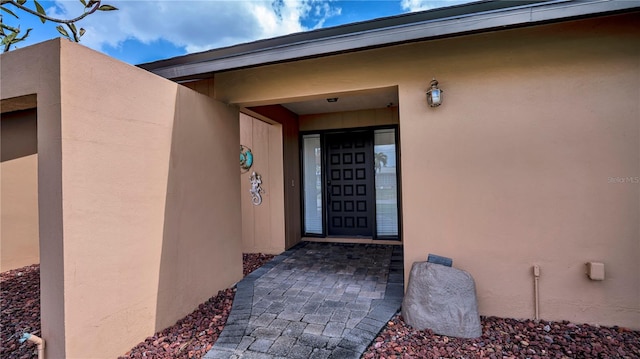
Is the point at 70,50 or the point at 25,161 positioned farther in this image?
the point at 25,161

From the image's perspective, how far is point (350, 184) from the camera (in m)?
5.83

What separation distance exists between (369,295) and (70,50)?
3.43 metres

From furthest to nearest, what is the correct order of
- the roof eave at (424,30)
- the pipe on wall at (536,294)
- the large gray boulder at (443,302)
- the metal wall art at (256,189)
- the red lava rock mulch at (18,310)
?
the metal wall art at (256,189)
the pipe on wall at (536,294)
the large gray boulder at (443,302)
the red lava rock mulch at (18,310)
the roof eave at (424,30)

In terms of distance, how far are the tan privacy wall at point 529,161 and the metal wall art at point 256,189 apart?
3111 mm

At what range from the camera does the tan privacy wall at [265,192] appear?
520 cm

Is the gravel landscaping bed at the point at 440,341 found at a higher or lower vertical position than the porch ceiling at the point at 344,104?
lower

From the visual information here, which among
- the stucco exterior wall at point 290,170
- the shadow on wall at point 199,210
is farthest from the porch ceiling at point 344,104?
the shadow on wall at point 199,210

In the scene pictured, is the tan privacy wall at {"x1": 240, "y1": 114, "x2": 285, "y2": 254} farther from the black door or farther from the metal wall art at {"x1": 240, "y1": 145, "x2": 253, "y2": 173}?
the black door

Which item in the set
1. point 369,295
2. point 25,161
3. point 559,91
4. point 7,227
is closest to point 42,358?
point 369,295

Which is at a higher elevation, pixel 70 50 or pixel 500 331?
pixel 70 50

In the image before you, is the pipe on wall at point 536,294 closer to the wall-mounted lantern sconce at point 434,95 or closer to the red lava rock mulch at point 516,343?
the red lava rock mulch at point 516,343

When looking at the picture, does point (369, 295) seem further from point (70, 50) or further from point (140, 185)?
point (70, 50)

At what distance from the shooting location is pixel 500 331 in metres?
2.48

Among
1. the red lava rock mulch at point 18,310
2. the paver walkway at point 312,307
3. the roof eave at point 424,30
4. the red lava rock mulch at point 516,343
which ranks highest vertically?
the roof eave at point 424,30
